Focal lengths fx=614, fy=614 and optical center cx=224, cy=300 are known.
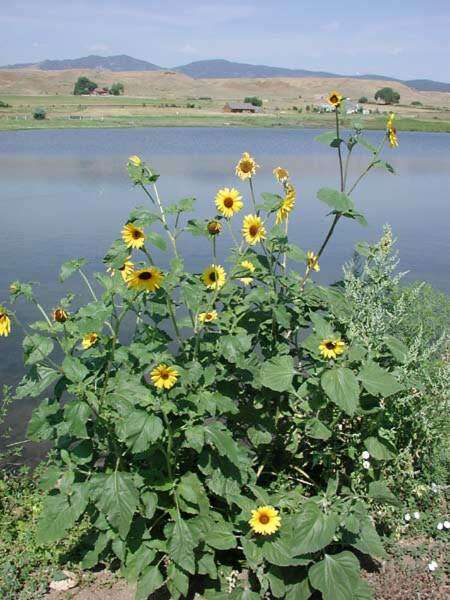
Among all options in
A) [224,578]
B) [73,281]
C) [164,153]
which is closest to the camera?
[224,578]

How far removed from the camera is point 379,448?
363cm

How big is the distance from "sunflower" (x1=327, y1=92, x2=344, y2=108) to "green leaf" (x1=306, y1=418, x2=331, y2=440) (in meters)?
1.89

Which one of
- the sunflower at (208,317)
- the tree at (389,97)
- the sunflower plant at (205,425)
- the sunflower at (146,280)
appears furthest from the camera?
the tree at (389,97)

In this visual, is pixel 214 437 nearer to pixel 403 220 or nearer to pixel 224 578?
pixel 224 578

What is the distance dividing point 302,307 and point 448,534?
1.73 metres

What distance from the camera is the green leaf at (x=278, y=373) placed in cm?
352

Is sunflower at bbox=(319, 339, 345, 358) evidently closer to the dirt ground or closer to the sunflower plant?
the sunflower plant

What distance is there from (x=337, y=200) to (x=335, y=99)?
0.70m

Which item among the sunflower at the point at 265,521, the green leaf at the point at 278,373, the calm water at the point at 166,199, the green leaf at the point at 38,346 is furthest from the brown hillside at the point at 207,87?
the sunflower at the point at 265,521

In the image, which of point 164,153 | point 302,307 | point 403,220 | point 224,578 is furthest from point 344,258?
point 164,153

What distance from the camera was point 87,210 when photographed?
1569 cm

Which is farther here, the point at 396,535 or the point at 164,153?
the point at 164,153

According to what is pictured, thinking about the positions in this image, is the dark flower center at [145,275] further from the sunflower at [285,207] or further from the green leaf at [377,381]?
the green leaf at [377,381]

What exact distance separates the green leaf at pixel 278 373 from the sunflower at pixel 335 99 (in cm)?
156
